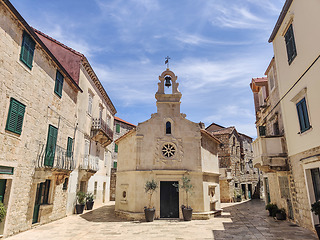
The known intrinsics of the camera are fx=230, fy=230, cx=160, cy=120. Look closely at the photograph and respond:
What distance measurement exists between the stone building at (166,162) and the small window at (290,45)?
7.39 metres

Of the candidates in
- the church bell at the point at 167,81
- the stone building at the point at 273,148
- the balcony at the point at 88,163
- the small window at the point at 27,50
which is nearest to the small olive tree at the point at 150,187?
the balcony at the point at 88,163

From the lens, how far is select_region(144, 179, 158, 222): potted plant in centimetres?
1437

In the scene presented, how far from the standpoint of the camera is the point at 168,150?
53.5 ft

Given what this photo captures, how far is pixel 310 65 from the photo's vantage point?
32.7ft

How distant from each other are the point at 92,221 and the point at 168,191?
5.21 m

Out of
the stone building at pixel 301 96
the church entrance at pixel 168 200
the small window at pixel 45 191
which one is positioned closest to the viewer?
the stone building at pixel 301 96

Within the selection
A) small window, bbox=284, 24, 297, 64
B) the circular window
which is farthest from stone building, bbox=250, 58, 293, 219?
the circular window

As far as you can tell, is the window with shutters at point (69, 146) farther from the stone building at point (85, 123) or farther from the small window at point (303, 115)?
the small window at point (303, 115)

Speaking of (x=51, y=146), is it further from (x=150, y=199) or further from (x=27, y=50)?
(x=150, y=199)

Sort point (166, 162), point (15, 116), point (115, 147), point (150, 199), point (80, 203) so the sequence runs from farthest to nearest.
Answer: point (115, 147) → point (80, 203) → point (166, 162) → point (150, 199) → point (15, 116)

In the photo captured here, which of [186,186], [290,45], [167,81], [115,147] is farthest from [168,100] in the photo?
[115,147]

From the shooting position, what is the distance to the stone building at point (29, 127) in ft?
32.1

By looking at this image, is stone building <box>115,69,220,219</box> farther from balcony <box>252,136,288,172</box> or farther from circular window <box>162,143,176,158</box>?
balcony <box>252,136,288,172</box>

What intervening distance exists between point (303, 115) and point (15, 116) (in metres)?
13.2
